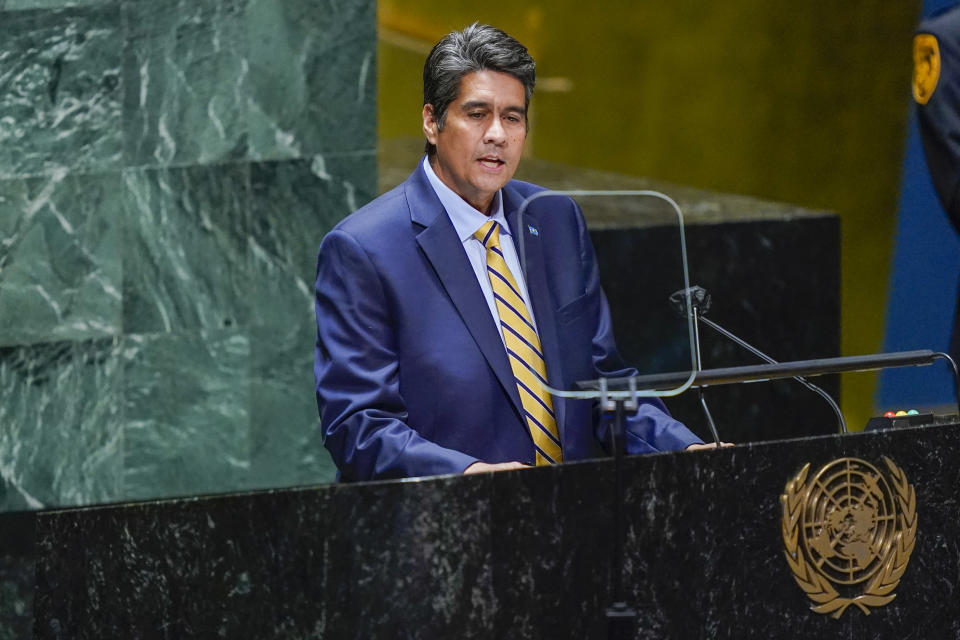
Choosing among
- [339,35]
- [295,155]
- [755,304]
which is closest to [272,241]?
[295,155]

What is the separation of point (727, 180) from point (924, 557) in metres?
4.96

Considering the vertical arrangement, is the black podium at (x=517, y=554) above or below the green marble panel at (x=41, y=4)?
below

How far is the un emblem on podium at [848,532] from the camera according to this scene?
2672 mm

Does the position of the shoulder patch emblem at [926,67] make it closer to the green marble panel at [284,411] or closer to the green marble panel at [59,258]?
the green marble panel at [284,411]

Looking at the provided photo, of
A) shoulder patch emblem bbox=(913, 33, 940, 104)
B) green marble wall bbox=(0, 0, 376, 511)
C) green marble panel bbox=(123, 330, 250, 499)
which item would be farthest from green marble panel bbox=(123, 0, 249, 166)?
shoulder patch emblem bbox=(913, 33, 940, 104)

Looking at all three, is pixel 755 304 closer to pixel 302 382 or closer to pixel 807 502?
pixel 302 382

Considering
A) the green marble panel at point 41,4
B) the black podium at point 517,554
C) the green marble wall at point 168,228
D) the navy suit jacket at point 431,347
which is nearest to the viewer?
the black podium at point 517,554

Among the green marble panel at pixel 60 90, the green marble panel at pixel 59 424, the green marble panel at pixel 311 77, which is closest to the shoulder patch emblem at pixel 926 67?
the green marble panel at pixel 311 77

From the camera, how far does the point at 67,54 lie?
4.73 meters

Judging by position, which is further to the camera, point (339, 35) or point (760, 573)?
point (339, 35)

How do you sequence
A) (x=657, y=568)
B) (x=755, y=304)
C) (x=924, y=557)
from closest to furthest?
1. (x=657, y=568)
2. (x=924, y=557)
3. (x=755, y=304)

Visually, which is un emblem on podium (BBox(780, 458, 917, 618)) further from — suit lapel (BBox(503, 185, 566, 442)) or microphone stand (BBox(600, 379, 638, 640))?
suit lapel (BBox(503, 185, 566, 442))

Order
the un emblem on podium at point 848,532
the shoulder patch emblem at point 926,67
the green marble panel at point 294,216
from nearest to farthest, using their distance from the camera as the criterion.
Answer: the un emblem on podium at point 848,532
the shoulder patch emblem at point 926,67
the green marble panel at point 294,216

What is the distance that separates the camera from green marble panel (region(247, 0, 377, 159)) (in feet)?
16.4
